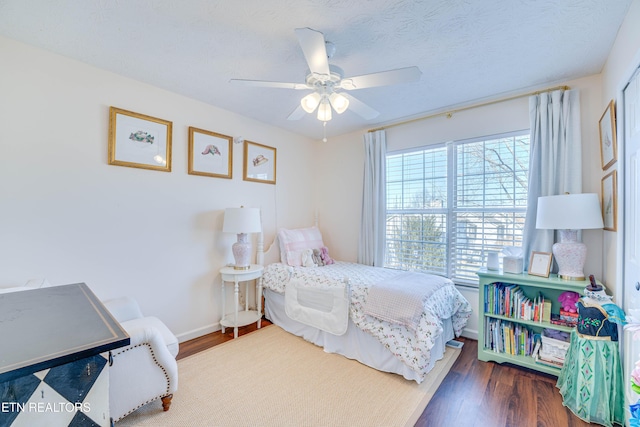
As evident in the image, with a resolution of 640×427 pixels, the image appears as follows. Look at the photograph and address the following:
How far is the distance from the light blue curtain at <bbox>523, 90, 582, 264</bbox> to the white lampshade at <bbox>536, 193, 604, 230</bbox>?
0.33 meters

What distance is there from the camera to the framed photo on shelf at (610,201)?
5.90 feet

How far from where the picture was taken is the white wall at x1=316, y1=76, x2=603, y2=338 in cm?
229

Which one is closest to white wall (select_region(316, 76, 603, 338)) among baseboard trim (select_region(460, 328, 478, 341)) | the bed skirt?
baseboard trim (select_region(460, 328, 478, 341))

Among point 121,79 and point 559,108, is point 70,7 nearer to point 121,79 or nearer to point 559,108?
point 121,79

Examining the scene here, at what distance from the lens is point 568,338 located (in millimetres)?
2178

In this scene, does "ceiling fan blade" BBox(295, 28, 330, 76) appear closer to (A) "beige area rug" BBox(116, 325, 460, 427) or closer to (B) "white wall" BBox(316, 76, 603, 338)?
(B) "white wall" BBox(316, 76, 603, 338)

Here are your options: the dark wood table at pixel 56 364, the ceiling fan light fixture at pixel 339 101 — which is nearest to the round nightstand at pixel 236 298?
the dark wood table at pixel 56 364

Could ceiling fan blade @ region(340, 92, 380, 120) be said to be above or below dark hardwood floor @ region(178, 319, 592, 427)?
above

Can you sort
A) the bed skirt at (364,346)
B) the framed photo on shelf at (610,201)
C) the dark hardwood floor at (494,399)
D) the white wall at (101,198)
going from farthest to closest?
the bed skirt at (364,346)
the white wall at (101,198)
the framed photo on shelf at (610,201)
the dark hardwood floor at (494,399)

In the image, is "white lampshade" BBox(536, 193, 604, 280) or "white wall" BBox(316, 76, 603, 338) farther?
"white wall" BBox(316, 76, 603, 338)

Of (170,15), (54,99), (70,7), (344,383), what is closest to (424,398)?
(344,383)

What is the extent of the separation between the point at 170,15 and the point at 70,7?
54 centimetres

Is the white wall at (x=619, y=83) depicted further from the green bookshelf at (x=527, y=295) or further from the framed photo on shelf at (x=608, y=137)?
the green bookshelf at (x=527, y=295)

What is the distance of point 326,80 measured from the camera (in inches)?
71.2
